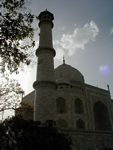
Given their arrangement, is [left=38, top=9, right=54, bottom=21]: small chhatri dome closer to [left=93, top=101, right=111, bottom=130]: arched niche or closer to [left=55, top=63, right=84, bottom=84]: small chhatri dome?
[left=55, top=63, right=84, bottom=84]: small chhatri dome

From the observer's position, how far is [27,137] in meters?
7.61

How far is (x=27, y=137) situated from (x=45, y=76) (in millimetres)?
5263

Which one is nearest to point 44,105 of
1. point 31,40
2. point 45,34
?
point 31,40

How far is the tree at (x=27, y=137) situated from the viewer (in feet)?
24.8

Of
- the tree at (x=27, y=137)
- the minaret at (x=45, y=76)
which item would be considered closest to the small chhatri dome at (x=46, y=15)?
the minaret at (x=45, y=76)

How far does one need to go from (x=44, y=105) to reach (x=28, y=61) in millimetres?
4077

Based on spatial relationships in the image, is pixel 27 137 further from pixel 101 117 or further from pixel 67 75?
pixel 101 117

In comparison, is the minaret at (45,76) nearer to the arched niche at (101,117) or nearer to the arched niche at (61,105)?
the arched niche at (61,105)

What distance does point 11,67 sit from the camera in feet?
25.3

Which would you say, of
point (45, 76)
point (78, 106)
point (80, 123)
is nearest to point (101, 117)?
point (78, 106)

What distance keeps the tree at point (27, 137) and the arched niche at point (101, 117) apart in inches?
755

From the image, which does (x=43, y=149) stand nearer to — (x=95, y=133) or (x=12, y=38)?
(x=12, y=38)

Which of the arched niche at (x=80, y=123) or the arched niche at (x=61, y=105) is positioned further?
the arched niche at (x=61, y=105)

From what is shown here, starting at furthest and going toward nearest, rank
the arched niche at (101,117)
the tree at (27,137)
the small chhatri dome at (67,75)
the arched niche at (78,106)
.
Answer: the arched niche at (101,117)
the small chhatri dome at (67,75)
the arched niche at (78,106)
the tree at (27,137)
